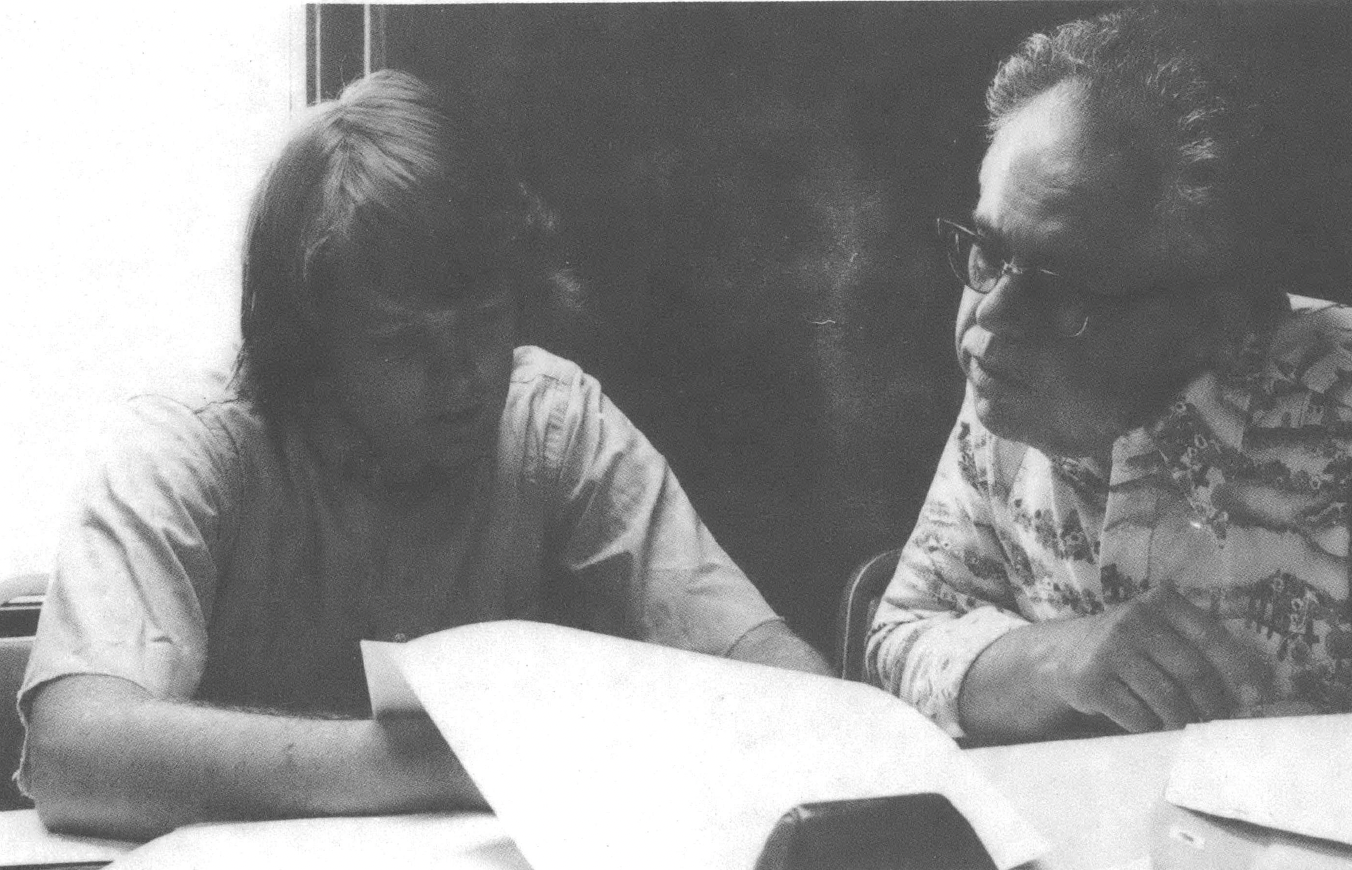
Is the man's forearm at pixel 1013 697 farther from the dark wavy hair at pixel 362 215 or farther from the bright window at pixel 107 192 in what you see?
the bright window at pixel 107 192

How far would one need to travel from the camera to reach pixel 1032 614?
58cm

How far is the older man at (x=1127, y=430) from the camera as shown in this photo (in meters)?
0.53

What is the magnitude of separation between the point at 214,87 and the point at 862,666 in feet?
1.30

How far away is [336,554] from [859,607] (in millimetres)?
249

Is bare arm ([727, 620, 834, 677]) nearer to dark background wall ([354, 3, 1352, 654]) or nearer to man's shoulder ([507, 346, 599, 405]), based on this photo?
dark background wall ([354, 3, 1352, 654])

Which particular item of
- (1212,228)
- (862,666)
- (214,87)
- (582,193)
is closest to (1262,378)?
(1212,228)

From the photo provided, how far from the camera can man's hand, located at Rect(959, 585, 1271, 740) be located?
1.64 ft

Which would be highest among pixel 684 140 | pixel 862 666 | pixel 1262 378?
pixel 684 140

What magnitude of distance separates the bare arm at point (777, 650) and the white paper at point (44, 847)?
26 centimetres

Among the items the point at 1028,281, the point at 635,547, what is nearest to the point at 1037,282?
the point at 1028,281

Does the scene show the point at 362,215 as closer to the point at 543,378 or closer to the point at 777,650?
the point at 543,378

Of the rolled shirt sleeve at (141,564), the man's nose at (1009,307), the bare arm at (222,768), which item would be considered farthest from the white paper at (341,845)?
the man's nose at (1009,307)

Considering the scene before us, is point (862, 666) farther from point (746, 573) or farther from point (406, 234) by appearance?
point (406, 234)

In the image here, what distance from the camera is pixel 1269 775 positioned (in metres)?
0.35
